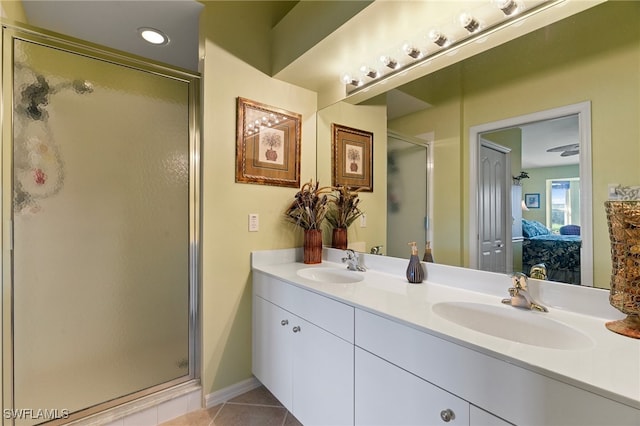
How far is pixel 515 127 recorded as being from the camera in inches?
45.9

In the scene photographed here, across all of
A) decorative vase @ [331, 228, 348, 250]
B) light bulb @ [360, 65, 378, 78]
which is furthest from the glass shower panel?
light bulb @ [360, 65, 378, 78]

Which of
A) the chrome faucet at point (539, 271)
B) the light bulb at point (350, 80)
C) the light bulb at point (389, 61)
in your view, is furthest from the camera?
the light bulb at point (350, 80)

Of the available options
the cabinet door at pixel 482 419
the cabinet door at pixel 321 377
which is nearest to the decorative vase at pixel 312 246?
the cabinet door at pixel 321 377

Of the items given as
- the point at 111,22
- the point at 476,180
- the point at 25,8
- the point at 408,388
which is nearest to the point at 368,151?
the point at 476,180

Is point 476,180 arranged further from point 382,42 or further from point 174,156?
point 174,156

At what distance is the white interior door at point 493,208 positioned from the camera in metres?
1.20

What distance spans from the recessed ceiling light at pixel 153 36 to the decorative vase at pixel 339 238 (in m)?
1.86

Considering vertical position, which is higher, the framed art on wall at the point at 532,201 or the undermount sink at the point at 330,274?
the framed art on wall at the point at 532,201

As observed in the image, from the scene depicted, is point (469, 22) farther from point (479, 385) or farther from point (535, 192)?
point (479, 385)

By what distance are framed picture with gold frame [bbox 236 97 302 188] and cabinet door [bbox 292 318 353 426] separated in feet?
3.20

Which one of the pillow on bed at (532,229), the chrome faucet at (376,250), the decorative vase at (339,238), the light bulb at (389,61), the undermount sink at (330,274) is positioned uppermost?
the light bulb at (389,61)

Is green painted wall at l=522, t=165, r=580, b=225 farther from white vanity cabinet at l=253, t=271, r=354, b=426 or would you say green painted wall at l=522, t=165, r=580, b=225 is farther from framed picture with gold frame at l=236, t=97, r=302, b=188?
framed picture with gold frame at l=236, t=97, r=302, b=188

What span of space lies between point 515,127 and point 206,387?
212 cm

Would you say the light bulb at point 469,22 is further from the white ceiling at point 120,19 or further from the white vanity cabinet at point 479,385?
the white ceiling at point 120,19
